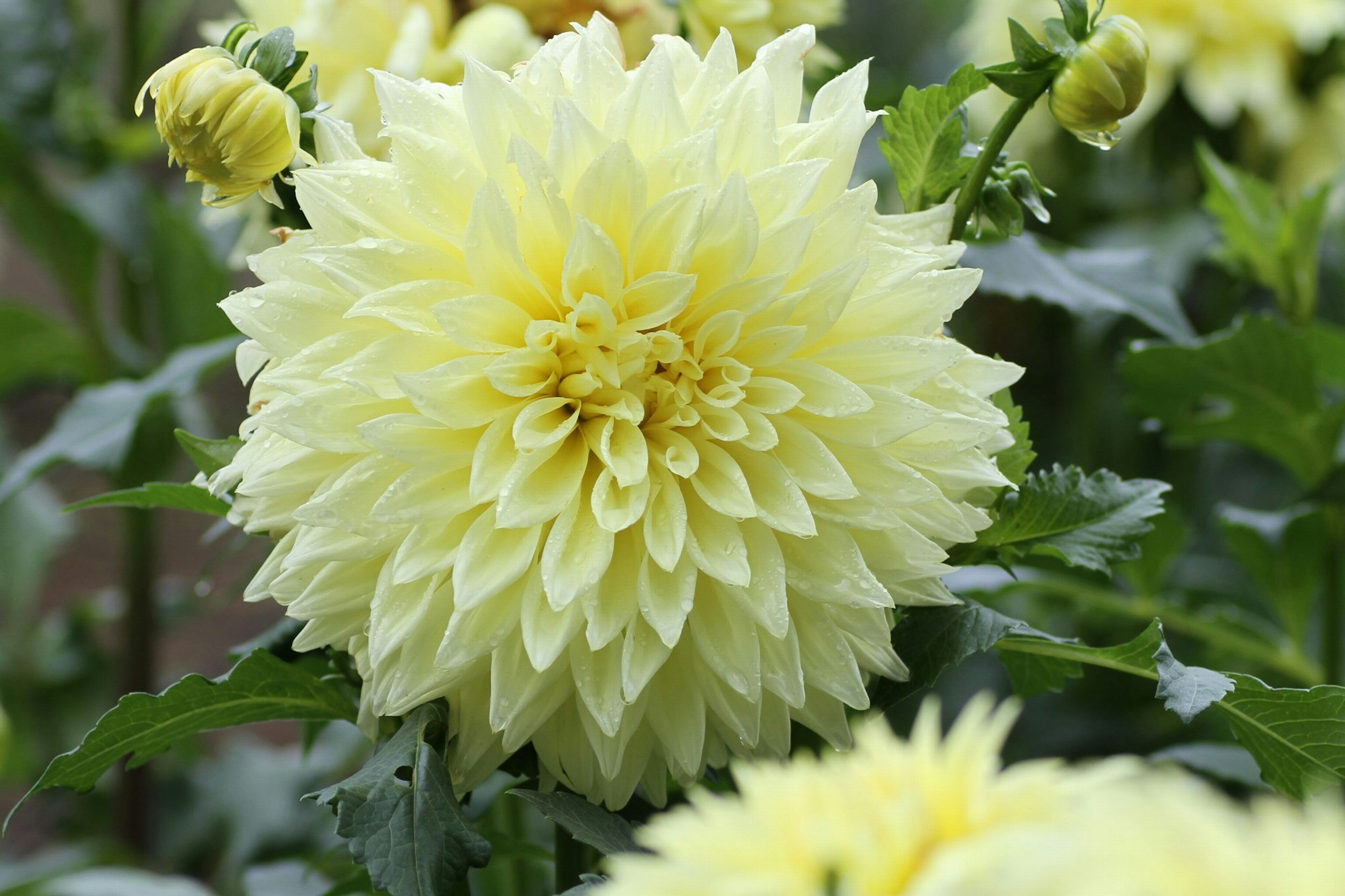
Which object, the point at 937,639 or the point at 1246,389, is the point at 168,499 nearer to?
the point at 937,639

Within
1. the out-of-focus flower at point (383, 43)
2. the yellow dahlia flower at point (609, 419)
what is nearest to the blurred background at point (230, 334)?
the out-of-focus flower at point (383, 43)

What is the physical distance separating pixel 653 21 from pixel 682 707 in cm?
48

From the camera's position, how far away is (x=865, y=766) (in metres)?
0.21

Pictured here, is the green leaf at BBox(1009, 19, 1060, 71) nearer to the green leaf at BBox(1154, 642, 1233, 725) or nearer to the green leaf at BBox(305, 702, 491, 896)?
the green leaf at BBox(1154, 642, 1233, 725)

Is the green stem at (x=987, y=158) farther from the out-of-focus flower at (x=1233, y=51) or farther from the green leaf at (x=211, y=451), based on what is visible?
the out-of-focus flower at (x=1233, y=51)

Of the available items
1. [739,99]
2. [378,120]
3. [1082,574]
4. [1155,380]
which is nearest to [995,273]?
[1155,380]

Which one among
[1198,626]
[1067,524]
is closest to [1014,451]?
[1067,524]

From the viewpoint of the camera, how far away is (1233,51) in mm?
1074

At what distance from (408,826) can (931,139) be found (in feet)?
1.01

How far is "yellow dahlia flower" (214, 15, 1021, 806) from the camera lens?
37 centimetres

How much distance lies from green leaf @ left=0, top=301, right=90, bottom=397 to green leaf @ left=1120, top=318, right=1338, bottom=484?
94 centimetres

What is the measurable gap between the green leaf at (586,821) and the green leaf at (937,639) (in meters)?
0.11

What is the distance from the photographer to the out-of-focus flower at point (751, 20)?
0.67 meters

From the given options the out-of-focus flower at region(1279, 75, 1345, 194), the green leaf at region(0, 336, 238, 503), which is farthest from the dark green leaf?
the out-of-focus flower at region(1279, 75, 1345, 194)
